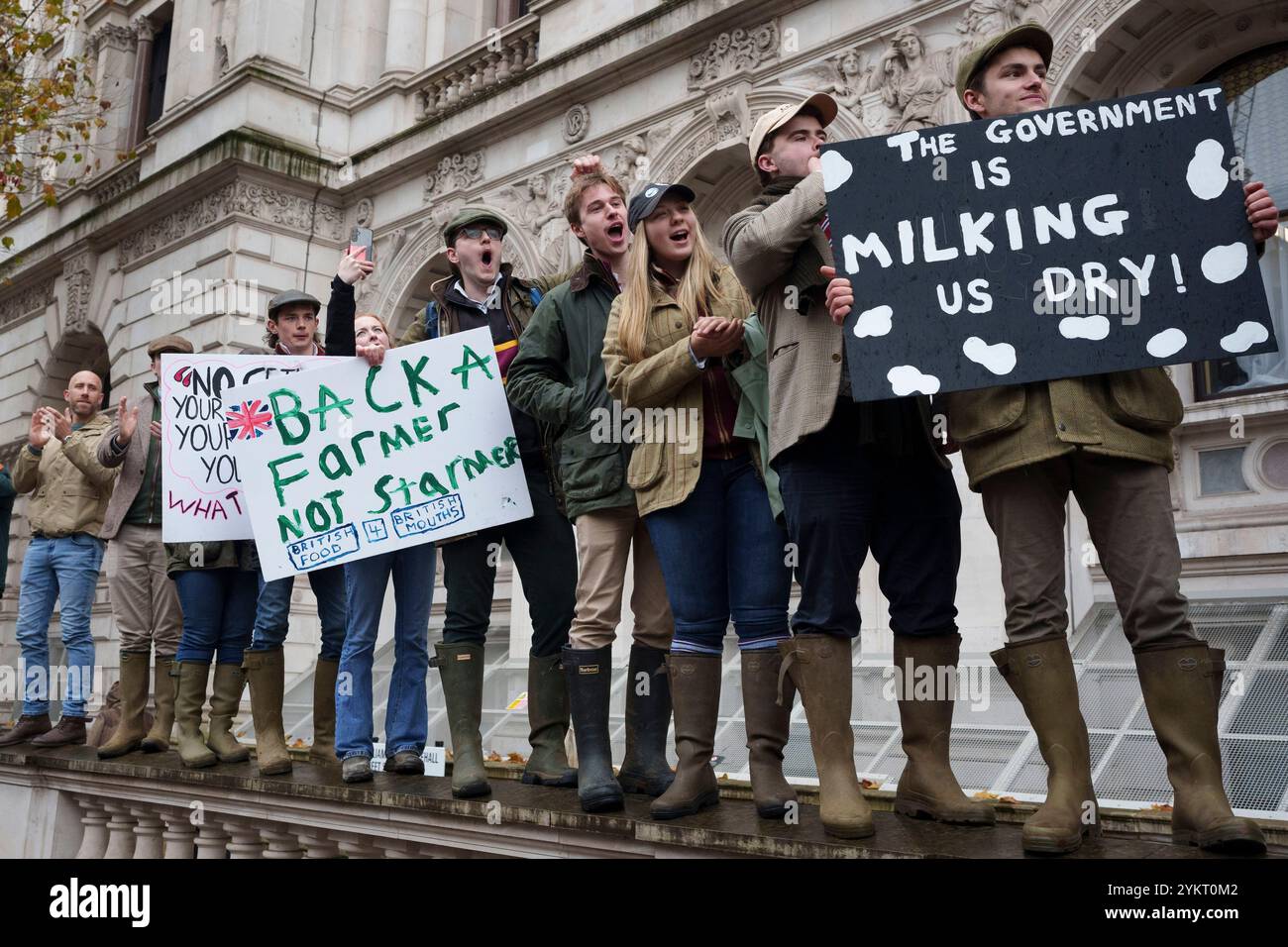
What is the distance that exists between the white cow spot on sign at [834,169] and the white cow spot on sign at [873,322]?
394 mm

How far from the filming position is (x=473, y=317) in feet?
16.7

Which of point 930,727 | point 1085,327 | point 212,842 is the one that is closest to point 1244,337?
point 1085,327

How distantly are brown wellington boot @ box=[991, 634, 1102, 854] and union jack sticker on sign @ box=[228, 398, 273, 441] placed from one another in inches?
145

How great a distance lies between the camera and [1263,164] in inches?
318

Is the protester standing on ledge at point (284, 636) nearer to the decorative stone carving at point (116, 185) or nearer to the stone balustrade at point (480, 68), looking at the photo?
the stone balustrade at point (480, 68)

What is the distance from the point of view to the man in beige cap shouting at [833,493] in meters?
3.35

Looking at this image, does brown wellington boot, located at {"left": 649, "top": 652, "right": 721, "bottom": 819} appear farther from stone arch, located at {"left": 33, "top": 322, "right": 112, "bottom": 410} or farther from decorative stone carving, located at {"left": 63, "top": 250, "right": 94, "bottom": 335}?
stone arch, located at {"left": 33, "top": 322, "right": 112, "bottom": 410}

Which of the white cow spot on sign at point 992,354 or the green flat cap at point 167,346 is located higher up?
the green flat cap at point 167,346

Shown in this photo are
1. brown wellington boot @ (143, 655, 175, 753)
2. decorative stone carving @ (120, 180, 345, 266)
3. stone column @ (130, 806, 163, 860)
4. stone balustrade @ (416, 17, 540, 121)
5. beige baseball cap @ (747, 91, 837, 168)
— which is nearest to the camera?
beige baseball cap @ (747, 91, 837, 168)

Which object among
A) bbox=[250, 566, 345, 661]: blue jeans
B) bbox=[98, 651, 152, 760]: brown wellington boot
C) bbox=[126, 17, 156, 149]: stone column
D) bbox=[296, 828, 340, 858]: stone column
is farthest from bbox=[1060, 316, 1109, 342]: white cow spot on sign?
bbox=[126, 17, 156, 149]: stone column

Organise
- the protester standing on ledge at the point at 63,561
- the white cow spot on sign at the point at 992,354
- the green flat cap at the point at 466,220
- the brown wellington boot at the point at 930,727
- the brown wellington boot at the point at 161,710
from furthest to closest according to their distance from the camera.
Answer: the protester standing on ledge at the point at 63,561 → the brown wellington boot at the point at 161,710 → the green flat cap at the point at 466,220 → the brown wellington boot at the point at 930,727 → the white cow spot on sign at the point at 992,354

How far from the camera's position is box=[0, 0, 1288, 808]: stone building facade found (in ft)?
26.3

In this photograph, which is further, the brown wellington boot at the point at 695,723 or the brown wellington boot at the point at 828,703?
the brown wellington boot at the point at 695,723

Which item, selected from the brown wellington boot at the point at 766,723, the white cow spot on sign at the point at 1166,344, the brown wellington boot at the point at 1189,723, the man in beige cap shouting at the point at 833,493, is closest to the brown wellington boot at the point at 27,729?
the brown wellington boot at the point at 766,723
